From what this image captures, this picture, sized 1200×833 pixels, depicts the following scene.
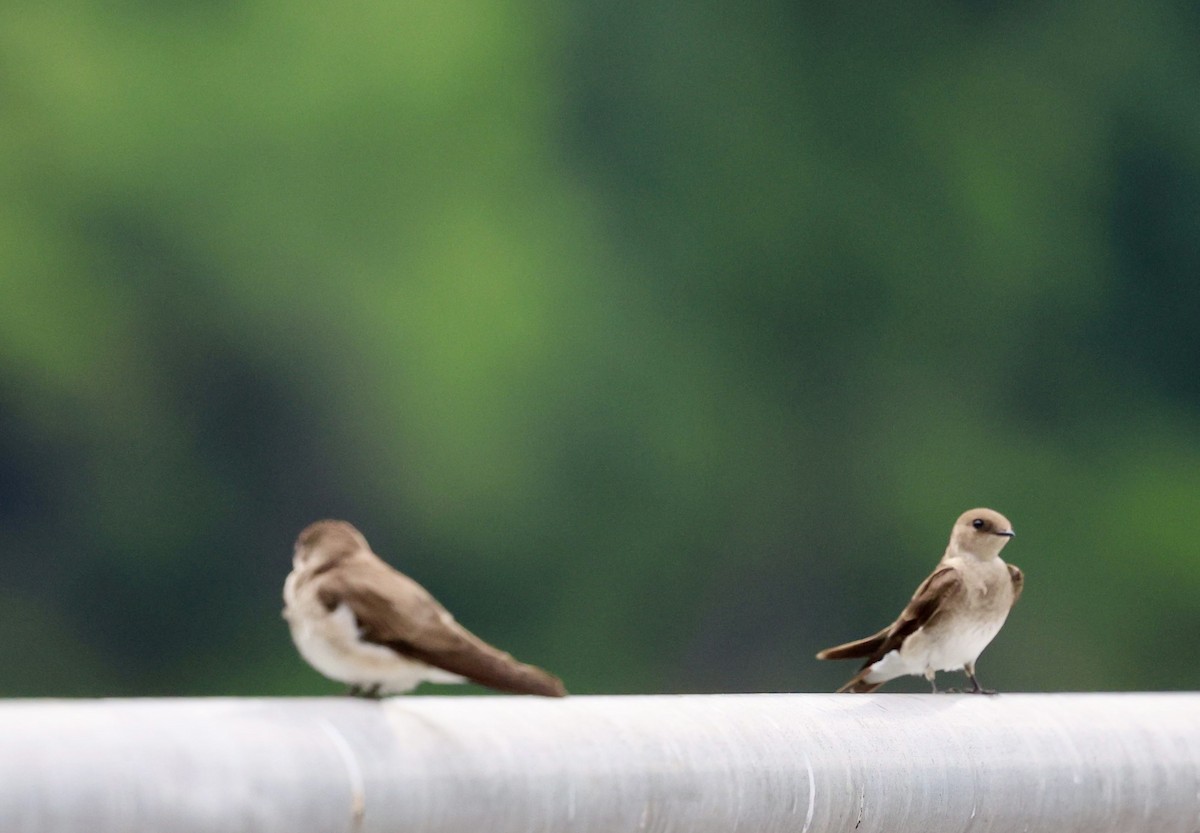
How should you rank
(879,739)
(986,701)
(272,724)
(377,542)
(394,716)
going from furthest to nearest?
(377,542), (986,701), (879,739), (394,716), (272,724)

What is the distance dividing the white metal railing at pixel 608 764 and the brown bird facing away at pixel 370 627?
26 centimetres

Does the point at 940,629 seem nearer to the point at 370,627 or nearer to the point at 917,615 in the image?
the point at 917,615

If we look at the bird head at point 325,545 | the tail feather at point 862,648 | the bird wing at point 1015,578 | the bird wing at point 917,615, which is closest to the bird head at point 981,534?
the bird wing at point 1015,578

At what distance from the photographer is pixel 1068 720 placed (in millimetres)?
2148

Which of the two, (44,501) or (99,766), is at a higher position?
(44,501)

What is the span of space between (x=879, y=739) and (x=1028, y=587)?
13.2m

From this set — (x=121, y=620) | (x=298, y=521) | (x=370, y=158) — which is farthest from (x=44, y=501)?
(x=370, y=158)

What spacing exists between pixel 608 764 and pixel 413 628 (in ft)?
1.50


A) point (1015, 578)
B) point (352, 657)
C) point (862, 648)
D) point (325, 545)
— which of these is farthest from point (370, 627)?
point (1015, 578)

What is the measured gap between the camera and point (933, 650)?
3252mm

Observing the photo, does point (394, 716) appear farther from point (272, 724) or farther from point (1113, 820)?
point (1113, 820)

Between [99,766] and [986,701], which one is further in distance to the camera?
[986,701]

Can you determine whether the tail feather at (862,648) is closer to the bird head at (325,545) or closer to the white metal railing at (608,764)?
the white metal railing at (608,764)

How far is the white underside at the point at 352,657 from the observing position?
2.14m
